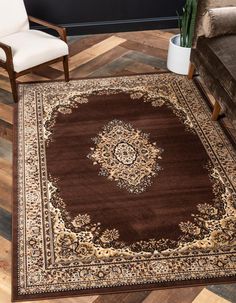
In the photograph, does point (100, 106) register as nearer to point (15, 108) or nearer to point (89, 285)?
point (15, 108)

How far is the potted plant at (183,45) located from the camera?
3928 millimetres

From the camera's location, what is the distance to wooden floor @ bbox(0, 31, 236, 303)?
2.24m

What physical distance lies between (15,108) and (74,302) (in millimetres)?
1977

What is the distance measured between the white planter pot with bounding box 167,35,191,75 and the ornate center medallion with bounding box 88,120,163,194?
106 cm

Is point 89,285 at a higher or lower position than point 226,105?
lower

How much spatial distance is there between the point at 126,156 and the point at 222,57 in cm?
112

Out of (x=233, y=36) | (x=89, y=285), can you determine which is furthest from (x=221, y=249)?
(x=233, y=36)

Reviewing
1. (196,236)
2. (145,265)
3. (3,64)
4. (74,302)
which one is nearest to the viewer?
(74,302)

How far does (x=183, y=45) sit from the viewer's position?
4.14 meters

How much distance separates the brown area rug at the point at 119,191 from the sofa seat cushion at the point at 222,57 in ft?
1.37

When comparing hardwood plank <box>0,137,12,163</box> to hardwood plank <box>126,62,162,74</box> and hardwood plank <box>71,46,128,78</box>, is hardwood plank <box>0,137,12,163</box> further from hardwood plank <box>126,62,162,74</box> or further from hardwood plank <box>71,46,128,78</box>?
hardwood plank <box>126,62,162,74</box>

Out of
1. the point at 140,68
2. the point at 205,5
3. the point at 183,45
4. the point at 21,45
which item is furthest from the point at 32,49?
the point at 205,5

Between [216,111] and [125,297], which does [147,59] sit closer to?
[216,111]

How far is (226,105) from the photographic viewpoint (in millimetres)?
3221
